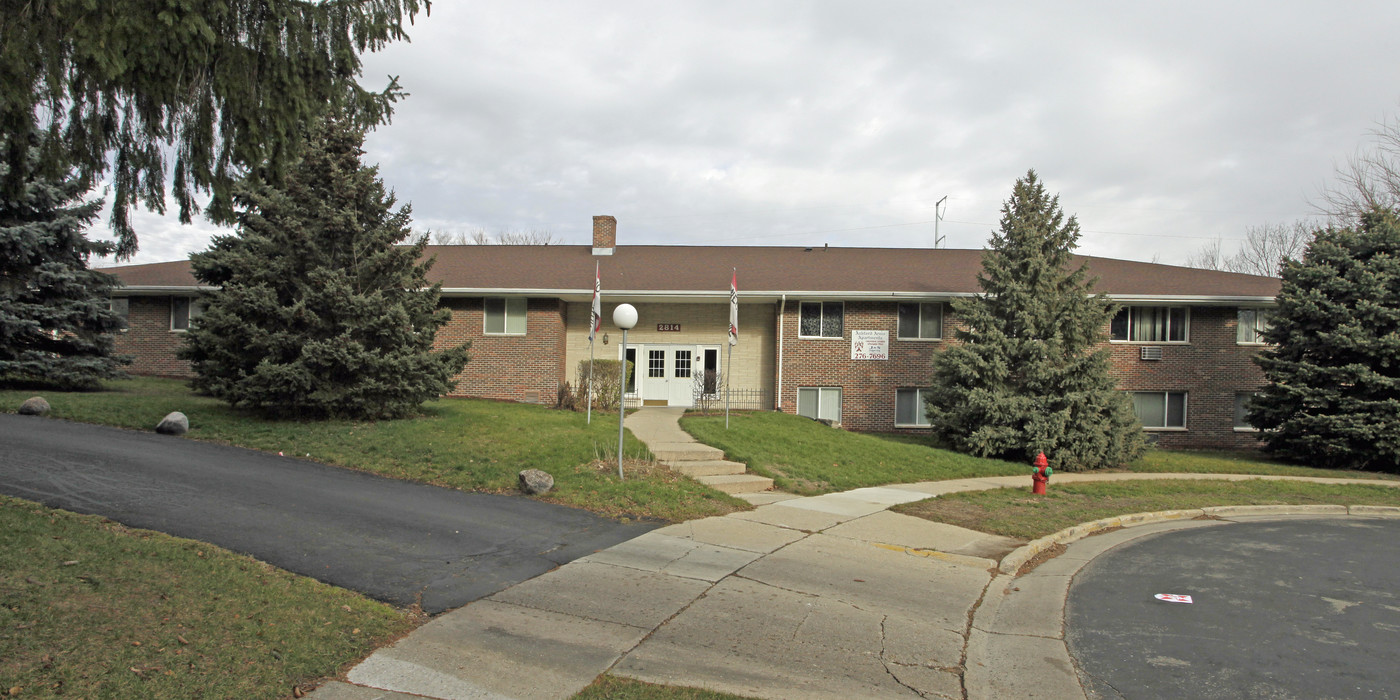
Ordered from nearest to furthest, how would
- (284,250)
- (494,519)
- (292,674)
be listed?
(292,674) → (494,519) → (284,250)

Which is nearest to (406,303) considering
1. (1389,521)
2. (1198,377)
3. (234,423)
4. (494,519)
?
(234,423)

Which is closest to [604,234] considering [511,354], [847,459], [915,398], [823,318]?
[511,354]

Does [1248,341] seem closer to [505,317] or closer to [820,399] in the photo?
[820,399]

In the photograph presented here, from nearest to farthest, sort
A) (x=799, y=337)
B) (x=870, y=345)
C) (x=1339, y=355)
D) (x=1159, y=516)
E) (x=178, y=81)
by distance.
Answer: (x=178, y=81), (x=1159, y=516), (x=1339, y=355), (x=870, y=345), (x=799, y=337)

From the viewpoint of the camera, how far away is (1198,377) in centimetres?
2192

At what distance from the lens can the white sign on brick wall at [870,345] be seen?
2166cm

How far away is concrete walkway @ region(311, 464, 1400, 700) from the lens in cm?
464

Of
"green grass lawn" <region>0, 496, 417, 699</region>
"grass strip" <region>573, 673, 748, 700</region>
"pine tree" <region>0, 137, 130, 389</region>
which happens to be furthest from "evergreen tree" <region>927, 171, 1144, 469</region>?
"pine tree" <region>0, 137, 130, 389</region>

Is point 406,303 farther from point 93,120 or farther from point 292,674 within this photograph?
point 292,674

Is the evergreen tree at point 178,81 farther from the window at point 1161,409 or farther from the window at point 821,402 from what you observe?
the window at point 1161,409

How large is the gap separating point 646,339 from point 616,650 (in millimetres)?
18284

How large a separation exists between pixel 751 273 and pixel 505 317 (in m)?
7.27

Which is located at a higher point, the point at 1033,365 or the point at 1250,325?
the point at 1250,325

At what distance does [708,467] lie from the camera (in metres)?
12.2
